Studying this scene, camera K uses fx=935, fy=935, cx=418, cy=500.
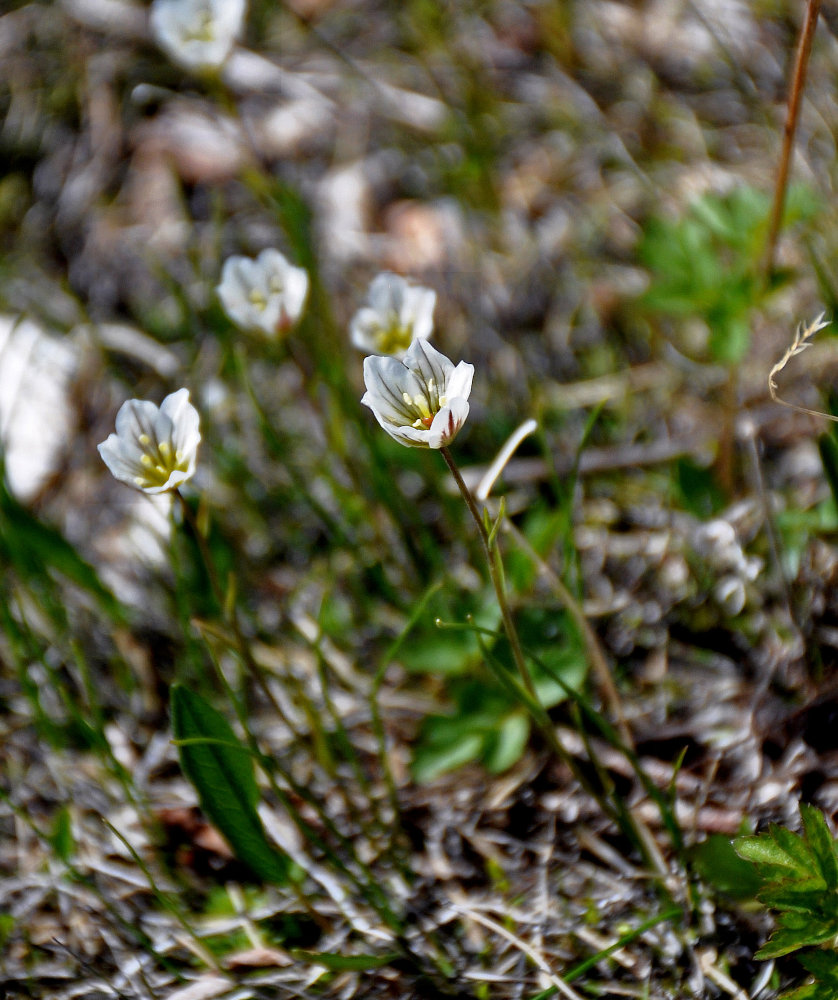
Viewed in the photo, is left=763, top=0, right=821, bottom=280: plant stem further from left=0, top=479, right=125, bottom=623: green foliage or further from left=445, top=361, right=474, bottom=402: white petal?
left=0, top=479, right=125, bottom=623: green foliage

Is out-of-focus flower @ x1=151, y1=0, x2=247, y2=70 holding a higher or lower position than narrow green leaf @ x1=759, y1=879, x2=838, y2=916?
higher

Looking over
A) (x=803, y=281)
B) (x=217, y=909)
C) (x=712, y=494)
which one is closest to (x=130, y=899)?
(x=217, y=909)

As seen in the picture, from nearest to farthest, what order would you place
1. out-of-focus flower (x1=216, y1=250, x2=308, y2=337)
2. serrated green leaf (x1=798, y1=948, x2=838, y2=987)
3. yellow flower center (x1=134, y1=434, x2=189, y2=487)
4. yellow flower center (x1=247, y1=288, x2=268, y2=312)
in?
serrated green leaf (x1=798, y1=948, x2=838, y2=987), yellow flower center (x1=134, y1=434, x2=189, y2=487), out-of-focus flower (x1=216, y1=250, x2=308, y2=337), yellow flower center (x1=247, y1=288, x2=268, y2=312)

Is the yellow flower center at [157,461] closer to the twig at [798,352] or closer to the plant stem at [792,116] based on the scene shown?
the twig at [798,352]

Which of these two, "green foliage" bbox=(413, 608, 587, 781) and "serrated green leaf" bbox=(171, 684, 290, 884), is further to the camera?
"green foliage" bbox=(413, 608, 587, 781)

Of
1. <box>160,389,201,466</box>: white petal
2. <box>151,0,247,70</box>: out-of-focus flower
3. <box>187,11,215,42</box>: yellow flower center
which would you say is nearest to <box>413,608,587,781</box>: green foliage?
<box>160,389,201,466</box>: white petal

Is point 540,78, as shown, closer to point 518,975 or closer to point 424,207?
point 424,207

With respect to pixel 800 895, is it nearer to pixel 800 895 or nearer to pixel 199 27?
pixel 800 895
